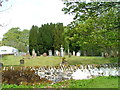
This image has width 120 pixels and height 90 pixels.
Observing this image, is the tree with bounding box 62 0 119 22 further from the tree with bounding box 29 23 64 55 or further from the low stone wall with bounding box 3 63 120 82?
the tree with bounding box 29 23 64 55

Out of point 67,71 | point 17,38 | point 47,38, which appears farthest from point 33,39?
point 67,71

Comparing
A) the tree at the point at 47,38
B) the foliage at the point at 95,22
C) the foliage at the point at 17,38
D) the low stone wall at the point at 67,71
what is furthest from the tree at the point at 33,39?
the foliage at the point at 95,22

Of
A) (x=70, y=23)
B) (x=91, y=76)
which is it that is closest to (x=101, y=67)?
(x=91, y=76)

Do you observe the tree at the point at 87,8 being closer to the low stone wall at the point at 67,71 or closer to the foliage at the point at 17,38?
the low stone wall at the point at 67,71

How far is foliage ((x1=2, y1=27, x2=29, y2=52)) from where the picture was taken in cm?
3080

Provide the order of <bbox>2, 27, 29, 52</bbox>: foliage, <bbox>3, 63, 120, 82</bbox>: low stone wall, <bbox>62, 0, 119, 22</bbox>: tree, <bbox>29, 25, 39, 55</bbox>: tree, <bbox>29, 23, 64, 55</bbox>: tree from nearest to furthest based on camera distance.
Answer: <bbox>62, 0, 119, 22</bbox>: tree
<bbox>3, 63, 120, 82</bbox>: low stone wall
<bbox>29, 23, 64, 55</bbox>: tree
<bbox>29, 25, 39, 55</bbox>: tree
<bbox>2, 27, 29, 52</bbox>: foliage

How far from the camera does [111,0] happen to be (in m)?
6.78

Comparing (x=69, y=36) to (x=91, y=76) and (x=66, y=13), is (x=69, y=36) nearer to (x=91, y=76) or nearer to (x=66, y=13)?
(x=66, y=13)

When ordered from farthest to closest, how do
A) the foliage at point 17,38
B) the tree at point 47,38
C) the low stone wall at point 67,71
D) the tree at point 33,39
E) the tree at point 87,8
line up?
1. the foliage at point 17,38
2. the tree at point 33,39
3. the tree at point 47,38
4. the low stone wall at point 67,71
5. the tree at point 87,8

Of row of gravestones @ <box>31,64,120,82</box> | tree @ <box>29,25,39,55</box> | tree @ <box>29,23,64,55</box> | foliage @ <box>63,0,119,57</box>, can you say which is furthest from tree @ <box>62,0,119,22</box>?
tree @ <box>29,25,39,55</box>

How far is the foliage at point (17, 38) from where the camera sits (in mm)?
30800

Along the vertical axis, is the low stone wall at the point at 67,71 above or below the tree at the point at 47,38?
below

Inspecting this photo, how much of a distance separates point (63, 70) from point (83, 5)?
3.60 m

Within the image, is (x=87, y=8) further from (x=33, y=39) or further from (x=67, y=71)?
(x=33, y=39)
